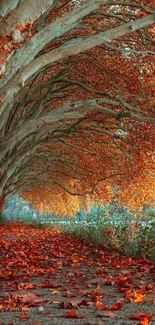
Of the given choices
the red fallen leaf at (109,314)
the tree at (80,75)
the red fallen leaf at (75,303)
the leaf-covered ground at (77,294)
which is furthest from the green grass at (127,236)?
the red fallen leaf at (109,314)

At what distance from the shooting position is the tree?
617 centimetres

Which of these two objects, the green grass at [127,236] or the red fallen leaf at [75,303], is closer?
the red fallen leaf at [75,303]

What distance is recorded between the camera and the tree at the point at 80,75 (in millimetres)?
6168

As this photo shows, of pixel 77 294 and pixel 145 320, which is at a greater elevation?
pixel 77 294

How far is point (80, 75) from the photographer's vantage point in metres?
14.6

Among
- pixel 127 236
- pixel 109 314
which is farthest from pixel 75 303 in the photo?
pixel 127 236

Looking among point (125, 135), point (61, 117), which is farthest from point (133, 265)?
point (125, 135)

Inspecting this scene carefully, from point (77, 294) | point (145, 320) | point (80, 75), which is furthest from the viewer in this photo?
point (80, 75)

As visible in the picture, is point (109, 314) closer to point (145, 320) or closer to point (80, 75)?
point (145, 320)

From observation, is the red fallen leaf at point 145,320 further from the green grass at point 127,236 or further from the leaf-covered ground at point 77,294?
the green grass at point 127,236

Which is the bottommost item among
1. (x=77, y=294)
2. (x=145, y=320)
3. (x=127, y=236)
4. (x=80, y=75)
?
(x=145, y=320)

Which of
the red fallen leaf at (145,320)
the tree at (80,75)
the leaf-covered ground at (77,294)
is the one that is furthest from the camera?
the tree at (80,75)

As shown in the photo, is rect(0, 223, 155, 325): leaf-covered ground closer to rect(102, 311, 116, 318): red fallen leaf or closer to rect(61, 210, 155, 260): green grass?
rect(102, 311, 116, 318): red fallen leaf

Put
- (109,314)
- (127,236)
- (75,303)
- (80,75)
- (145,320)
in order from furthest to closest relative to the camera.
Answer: (80,75) < (127,236) < (75,303) < (109,314) < (145,320)
